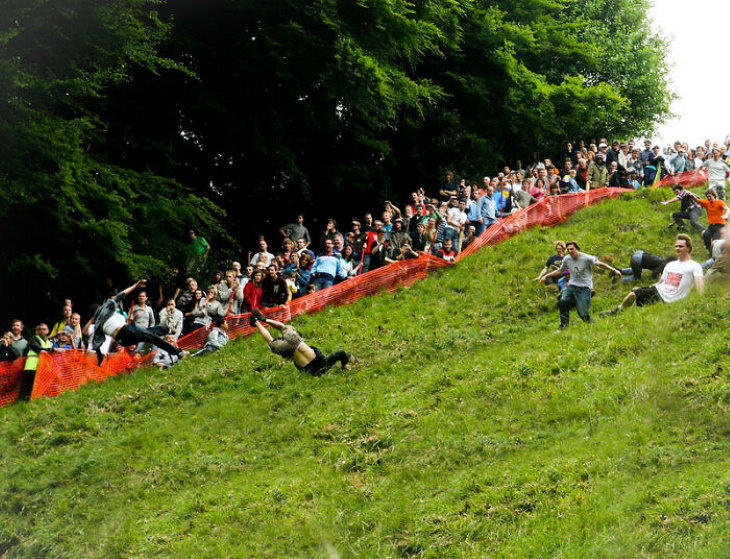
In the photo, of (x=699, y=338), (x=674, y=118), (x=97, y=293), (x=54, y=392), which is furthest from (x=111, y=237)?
(x=674, y=118)

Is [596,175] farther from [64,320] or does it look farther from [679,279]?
[64,320]

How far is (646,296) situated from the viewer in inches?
695

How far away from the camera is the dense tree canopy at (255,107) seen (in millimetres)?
21500

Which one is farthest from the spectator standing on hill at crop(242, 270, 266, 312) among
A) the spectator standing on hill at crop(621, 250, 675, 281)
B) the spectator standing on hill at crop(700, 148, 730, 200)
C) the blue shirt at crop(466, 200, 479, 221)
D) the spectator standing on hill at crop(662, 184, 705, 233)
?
the spectator standing on hill at crop(700, 148, 730, 200)

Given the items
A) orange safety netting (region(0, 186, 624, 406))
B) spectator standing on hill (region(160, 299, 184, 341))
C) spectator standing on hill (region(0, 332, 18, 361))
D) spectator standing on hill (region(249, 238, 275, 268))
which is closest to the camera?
orange safety netting (region(0, 186, 624, 406))

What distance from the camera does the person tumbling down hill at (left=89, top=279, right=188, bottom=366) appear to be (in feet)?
62.3

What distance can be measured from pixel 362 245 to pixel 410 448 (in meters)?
10.3

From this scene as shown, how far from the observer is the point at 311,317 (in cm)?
2084

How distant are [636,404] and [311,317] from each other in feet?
30.3

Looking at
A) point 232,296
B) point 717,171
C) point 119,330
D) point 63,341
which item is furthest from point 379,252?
point 717,171

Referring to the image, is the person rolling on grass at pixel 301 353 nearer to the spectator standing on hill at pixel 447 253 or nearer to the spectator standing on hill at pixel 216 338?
the spectator standing on hill at pixel 216 338

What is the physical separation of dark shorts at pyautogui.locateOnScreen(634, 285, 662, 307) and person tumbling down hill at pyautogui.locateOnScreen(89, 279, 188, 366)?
8.79 meters

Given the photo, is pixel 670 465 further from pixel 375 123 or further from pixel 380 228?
pixel 375 123

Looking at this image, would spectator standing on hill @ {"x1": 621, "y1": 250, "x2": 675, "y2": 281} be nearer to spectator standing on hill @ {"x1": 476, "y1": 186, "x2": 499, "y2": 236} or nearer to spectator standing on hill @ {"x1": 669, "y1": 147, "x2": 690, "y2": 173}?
spectator standing on hill @ {"x1": 476, "y1": 186, "x2": 499, "y2": 236}
